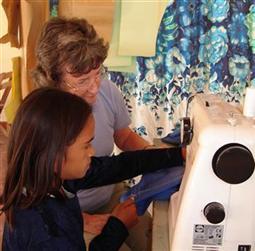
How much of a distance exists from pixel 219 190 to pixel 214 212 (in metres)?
0.04

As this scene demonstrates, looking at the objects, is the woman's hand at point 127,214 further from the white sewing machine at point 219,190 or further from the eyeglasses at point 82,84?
the eyeglasses at point 82,84

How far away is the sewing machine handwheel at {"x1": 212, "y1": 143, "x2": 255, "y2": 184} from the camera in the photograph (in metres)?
0.77

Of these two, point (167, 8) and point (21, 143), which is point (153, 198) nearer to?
point (21, 143)

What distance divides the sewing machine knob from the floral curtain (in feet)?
3.85

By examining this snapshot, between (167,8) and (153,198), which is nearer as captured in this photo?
(153,198)

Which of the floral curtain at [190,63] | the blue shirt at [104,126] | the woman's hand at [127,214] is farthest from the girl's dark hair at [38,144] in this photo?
the floral curtain at [190,63]

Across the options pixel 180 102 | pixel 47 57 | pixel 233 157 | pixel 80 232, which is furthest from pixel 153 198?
pixel 180 102

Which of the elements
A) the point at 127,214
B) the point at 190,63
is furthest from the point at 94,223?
the point at 190,63

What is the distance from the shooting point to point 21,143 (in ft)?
2.78

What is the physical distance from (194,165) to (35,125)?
32 centimetres

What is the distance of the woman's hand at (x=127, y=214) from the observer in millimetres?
1025

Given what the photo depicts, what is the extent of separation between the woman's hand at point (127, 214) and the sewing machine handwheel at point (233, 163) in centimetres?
31

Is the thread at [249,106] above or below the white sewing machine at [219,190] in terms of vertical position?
above

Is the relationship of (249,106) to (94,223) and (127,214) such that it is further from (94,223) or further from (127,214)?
(94,223)
